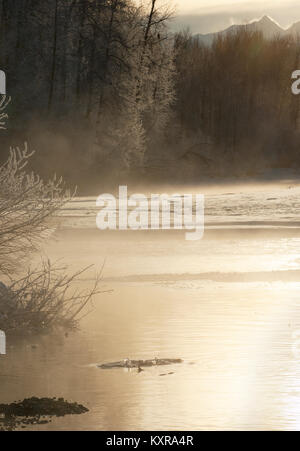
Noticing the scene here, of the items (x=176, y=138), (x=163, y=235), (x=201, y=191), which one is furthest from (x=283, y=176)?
(x=163, y=235)

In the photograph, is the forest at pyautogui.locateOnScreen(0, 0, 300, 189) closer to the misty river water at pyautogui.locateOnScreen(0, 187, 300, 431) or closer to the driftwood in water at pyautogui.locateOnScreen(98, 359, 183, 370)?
the misty river water at pyautogui.locateOnScreen(0, 187, 300, 431)

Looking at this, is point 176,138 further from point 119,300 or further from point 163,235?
point 119,300

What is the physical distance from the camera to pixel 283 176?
56.2m

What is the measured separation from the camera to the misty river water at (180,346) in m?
8.70

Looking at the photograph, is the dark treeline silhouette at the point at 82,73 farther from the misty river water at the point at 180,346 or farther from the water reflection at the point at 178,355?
the water reflection at the point at 178,355

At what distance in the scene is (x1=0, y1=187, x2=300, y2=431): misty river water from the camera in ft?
28.5

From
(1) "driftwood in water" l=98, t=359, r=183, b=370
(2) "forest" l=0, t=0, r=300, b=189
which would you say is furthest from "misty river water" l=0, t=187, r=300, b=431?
(2) "forest" l=0, t=0, r=300, b=189

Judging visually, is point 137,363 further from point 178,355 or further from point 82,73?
point 82,73

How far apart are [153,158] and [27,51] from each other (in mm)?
8449

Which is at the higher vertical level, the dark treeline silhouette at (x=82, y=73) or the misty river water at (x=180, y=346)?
the dark treeline silhouette at (x=82, y=73)

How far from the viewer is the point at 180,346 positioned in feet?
37.1

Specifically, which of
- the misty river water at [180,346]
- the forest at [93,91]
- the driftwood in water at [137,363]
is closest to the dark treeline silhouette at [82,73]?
the forest at [93,91]

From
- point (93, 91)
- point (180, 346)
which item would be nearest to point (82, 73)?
point (93, 91)

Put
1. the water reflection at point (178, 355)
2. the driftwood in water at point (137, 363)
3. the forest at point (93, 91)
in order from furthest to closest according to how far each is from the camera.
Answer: the forest at point (93, 91)
the driftwood in water at point (137, 363)
the water reflection at point (178, 355)
